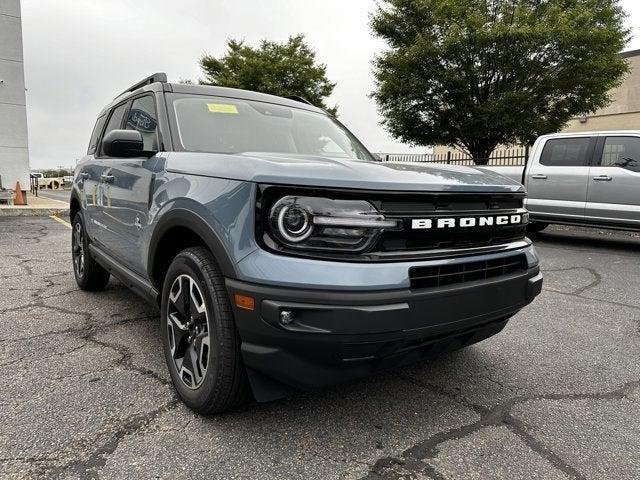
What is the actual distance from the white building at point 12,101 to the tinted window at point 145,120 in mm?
15047

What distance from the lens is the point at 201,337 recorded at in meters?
2.29

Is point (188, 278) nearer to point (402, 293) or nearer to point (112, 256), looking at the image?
point (402, 293)

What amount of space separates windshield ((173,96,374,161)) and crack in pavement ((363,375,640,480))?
1.66 meters

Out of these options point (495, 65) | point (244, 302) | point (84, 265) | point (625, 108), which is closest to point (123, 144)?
A: point (244, 302)

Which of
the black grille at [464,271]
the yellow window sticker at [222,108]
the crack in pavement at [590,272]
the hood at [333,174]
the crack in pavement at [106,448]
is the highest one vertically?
the yellow window sticker at [222,108]

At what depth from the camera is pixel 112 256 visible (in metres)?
3.66

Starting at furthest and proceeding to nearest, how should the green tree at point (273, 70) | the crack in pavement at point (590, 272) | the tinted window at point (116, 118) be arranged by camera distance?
the green tree at point (273, 70) → the crack in pavement at point (590, 272) → the tinted window at point (116, 118)

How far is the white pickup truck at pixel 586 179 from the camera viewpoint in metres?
7.30

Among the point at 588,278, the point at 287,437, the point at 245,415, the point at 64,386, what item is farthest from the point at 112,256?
the point at 588,278

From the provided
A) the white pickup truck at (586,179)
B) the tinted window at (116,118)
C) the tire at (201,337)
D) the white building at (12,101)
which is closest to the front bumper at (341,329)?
the tire at (201,337)

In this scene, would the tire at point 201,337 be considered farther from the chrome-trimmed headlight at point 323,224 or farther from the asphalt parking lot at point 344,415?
→ the chrome-trimmed headlight at point 323,224

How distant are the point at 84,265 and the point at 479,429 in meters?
3.89

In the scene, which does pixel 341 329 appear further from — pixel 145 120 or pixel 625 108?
pixel 625 108

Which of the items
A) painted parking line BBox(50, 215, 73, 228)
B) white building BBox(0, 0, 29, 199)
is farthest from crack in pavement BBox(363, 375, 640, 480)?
white building BBox(0, 0, 29, 199)
